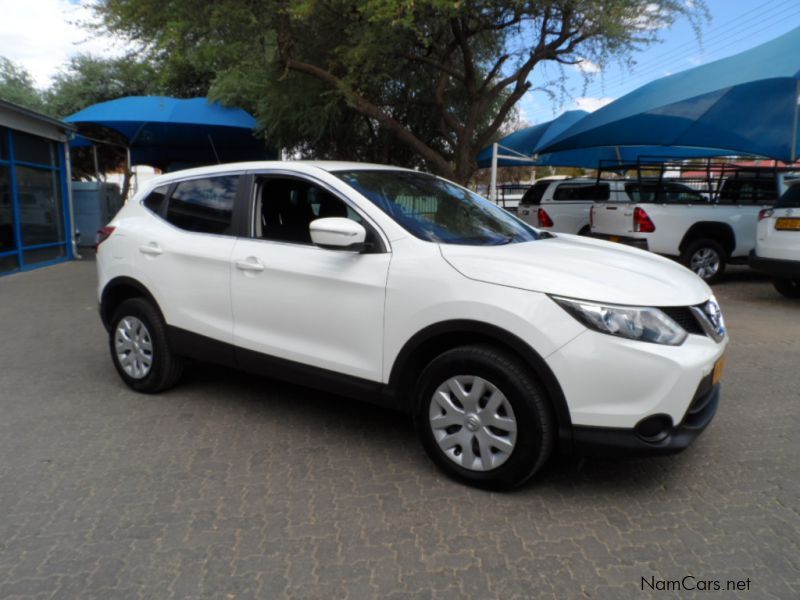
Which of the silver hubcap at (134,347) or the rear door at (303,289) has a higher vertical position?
the rear door at (303,289)

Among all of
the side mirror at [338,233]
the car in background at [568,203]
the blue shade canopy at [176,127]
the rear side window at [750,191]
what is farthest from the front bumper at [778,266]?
the blue shade canopy at [176,127]

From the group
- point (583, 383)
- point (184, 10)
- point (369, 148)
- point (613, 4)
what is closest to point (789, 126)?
point (613, 4)

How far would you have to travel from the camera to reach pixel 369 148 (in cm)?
1436

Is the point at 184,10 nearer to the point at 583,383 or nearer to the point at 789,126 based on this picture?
the point at 583,383

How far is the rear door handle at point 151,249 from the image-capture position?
4445mm

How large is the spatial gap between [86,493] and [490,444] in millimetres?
2105

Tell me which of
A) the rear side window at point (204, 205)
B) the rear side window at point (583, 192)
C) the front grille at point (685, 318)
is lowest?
the front grille at point (685, 318)

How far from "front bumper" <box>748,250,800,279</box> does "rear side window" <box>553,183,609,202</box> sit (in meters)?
4.68

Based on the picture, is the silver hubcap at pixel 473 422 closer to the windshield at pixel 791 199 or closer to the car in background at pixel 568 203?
the windshield at pixel 791 199

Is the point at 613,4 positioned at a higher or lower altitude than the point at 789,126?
higher

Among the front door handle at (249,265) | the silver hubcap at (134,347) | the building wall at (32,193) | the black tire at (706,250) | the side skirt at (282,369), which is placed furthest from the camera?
the building wall at (32,193)

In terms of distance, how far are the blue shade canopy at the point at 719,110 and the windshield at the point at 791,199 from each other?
8.61 ft

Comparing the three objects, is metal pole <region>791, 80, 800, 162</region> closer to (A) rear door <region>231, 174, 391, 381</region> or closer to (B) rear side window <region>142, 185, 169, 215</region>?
(A) rear door <region>231, 174, 391, 381</region>

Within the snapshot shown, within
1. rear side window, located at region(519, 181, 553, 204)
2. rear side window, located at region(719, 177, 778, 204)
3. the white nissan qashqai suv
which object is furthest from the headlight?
rear side window, located at region(519, 181, 553, 204)
